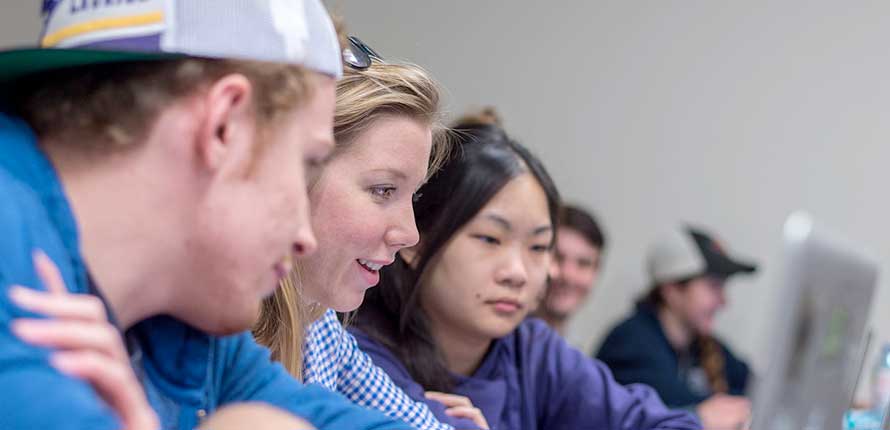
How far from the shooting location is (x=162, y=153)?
0.76 meters

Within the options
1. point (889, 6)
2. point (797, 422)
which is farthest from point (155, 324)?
point (889, 6)

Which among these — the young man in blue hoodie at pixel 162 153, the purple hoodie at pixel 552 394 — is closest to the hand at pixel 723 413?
the purple hoodie at pixel 552 394

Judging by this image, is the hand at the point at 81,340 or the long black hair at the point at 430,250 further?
the long black hair at the point at 430,250

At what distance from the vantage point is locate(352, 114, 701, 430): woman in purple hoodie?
6.11 feet

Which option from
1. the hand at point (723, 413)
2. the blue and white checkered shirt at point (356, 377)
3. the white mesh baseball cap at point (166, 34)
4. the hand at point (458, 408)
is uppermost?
the white mesh baseball cap at point (166, 34)

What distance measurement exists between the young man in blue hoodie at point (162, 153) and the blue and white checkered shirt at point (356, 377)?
2.25 ft

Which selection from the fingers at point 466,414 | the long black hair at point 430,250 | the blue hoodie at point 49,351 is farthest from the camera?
the long black hair at point 430,250

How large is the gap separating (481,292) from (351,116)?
0.54m

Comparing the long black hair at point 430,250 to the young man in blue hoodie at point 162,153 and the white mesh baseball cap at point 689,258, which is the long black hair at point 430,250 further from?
the white mesh baseball cap at point 689,258

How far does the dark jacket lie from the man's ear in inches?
104

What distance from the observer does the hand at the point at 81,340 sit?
680mm

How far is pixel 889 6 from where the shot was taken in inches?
151

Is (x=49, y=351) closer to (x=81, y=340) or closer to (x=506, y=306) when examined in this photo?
(x=81, y=340)

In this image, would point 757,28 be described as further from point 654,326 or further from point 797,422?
point 797,422
